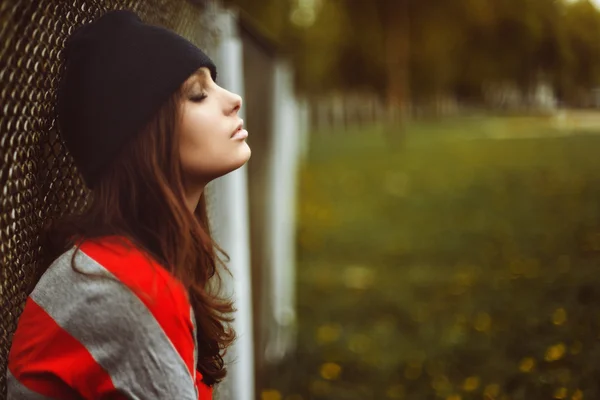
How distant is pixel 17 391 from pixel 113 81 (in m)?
0.71

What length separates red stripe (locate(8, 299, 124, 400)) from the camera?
1479 millimetres

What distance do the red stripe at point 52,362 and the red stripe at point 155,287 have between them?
157 millimetres

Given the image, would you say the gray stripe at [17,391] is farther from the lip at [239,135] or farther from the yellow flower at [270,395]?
the yellow flower at [270,395]

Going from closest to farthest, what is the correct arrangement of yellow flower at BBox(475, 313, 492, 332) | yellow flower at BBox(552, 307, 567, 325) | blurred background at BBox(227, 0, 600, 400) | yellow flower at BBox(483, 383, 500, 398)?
yellow flower at BBox(483, 383, 500, 398) < blurred background at BBox(227, 0, 600, 400) < yellow flower at BBox(552, 307, 567, 325) < yellow flower at BBox(475, 313, 492, 332)

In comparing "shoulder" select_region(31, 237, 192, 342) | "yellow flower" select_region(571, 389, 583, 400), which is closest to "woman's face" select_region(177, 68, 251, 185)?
"shoulder" select_region(31, 237, 192, 342)

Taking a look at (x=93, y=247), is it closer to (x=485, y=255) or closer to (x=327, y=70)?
(x=485, y=255)

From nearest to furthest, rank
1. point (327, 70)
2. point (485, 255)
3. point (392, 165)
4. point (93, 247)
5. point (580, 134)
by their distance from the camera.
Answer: point (93, 247) → point (485, 255) → point (392, 165) → point (580, 134) → point (327, 70)

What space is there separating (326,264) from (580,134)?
20.5 m

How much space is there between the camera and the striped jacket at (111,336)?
4.78 ft

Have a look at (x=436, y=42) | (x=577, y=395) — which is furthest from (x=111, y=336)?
(x=436, y=42)

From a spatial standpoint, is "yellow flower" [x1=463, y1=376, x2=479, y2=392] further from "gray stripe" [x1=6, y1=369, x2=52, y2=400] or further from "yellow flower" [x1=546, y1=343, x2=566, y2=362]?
"gray stripe" [x1=6, y1=369, x2=52, y2=400]

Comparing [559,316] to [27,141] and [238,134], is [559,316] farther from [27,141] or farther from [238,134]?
[27,141]

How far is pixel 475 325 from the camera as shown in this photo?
5.12 metres

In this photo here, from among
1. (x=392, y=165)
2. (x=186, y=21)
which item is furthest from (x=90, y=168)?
(x=392, y=165)
